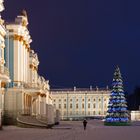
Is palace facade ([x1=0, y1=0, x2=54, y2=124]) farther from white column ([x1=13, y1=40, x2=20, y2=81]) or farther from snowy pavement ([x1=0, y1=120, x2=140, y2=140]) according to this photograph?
snowy pavement ([x1=0, y1=120, x2=140, y2=140])

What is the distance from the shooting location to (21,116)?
54.6 meters

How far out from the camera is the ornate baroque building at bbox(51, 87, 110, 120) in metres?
181

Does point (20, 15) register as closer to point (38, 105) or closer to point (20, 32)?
point (20, 32)

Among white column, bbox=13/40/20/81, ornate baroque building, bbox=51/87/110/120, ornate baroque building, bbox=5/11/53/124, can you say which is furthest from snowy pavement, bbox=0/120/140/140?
ornate baroque building, bbox=51/87/110/120

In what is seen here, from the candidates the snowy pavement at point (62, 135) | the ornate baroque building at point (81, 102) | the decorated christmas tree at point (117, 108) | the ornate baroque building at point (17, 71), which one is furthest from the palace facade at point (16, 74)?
the ornate baroque building at point (81, 102)

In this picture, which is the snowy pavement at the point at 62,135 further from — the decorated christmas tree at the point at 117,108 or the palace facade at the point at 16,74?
the decorated christmas tree at the point at 117,108

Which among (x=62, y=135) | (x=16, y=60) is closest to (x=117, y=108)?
(x=16, y=60)

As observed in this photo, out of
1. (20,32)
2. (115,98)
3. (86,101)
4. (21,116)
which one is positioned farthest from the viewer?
(86,101)

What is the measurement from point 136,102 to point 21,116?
135951 mm

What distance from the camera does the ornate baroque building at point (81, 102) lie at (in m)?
181

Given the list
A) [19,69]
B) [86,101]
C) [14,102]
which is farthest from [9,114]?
[86,101]

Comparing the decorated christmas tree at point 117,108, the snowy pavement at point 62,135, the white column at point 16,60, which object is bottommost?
the snowy pavement at point 62,135

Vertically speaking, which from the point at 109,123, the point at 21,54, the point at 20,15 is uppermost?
the point at 20,15

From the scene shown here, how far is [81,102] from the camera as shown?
184 meters
